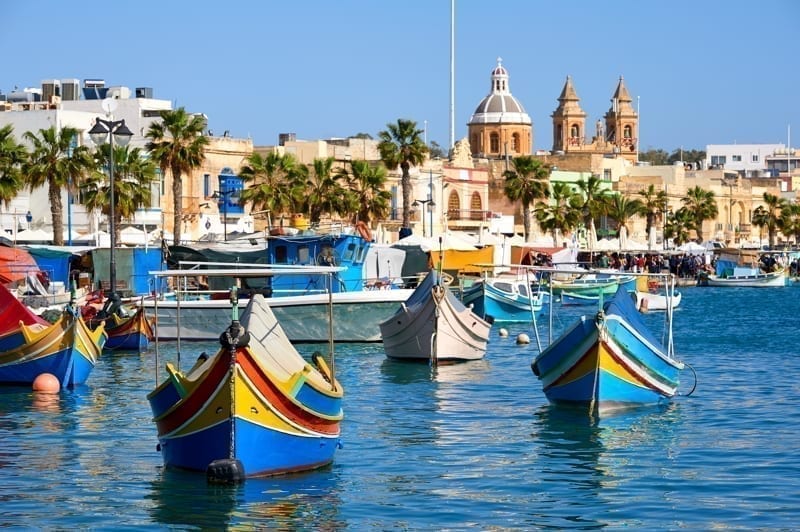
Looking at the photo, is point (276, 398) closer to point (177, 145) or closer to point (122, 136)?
point (122, 136)

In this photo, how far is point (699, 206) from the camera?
125m

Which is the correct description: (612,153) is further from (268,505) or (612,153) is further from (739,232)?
(268,505)

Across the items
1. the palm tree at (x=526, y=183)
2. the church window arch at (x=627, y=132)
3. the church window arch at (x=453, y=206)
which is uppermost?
the church window arch at (x=627, y=132)

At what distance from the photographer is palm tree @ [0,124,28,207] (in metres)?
55.9

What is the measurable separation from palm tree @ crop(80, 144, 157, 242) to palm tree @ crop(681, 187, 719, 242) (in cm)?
6993

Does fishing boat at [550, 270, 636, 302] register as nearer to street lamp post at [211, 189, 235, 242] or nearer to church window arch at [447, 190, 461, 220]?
street lamp post at [211, 189, 235, 242]

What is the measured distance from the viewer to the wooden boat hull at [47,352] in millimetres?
30219

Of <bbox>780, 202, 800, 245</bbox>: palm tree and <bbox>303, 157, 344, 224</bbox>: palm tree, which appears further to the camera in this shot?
<bbox>780, 202, 800, 245</bbox>: palm tree

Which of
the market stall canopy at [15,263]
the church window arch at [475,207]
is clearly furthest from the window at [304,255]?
the church window arch at [475,207]

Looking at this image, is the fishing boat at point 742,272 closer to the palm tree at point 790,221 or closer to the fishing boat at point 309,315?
the palm tree at point 790,221

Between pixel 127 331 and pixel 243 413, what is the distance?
21.6 metres

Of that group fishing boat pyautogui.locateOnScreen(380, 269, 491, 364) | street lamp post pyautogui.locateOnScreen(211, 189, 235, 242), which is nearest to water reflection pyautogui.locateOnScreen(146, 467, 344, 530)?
fishing boat pyautogui.locateOnScreen(380, 269, 491, 364)

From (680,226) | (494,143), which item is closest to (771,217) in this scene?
(680,226)

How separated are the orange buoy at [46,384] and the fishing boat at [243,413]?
414 inches
